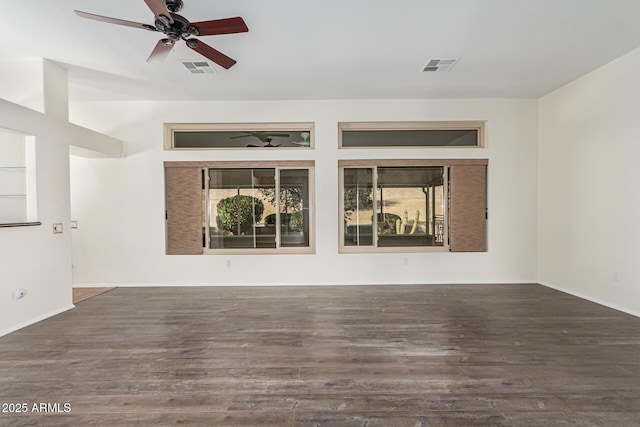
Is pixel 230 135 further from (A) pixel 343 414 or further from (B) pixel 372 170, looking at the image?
(A) pixel 343 414

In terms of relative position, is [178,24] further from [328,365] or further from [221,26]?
[328,365]

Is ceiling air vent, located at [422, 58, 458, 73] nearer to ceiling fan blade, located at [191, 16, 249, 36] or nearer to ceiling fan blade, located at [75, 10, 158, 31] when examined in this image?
ceiling fan blade, located at [191, 16, 249, 36]

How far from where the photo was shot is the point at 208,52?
2.98 metres

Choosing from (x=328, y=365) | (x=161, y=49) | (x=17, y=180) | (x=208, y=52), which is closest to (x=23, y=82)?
(x=17, y=180)

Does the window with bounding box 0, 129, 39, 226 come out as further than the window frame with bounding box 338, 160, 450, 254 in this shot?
No

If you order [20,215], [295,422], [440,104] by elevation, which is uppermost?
[440,104]

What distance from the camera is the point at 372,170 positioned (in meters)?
5.25

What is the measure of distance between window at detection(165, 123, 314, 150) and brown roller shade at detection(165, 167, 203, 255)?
502 mm

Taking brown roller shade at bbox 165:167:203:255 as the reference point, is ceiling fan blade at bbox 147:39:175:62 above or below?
above

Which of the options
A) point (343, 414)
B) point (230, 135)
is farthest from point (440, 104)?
point (343, 414)

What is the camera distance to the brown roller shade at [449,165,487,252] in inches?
203

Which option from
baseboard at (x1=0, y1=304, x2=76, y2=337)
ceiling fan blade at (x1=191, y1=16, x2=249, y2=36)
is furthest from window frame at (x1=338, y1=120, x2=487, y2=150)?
baseboard at (x1=0, y1=304, x2=76, y2=337)

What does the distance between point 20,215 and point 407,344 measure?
4.88 meters

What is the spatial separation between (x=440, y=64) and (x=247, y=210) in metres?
3.80
